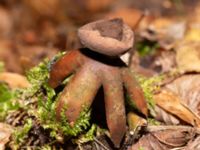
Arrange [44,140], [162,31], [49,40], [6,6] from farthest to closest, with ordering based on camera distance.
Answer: [6,6] < [49,40] < [162,31] < [44,140]

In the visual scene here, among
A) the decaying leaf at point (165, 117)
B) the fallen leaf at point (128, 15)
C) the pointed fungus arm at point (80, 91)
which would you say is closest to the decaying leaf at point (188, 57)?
the decaying leaf at point (165, 117)

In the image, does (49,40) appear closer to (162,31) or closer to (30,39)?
(30,39)

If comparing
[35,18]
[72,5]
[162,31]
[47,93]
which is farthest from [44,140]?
[72,5]

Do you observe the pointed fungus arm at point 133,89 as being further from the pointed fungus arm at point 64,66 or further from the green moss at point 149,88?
the pointed fungus arm at point 64,66

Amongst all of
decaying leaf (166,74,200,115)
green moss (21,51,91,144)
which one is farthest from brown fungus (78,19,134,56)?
decaying leaf (166,74,200,115)

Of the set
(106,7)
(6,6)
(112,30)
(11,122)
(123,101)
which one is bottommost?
(106,7)

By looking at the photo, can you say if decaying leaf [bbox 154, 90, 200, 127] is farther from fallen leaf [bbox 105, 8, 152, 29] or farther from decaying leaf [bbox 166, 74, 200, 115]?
fallen leaf [bbox 105, 8, 152, 29]

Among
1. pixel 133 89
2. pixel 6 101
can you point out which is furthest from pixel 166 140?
pixel 6 101
